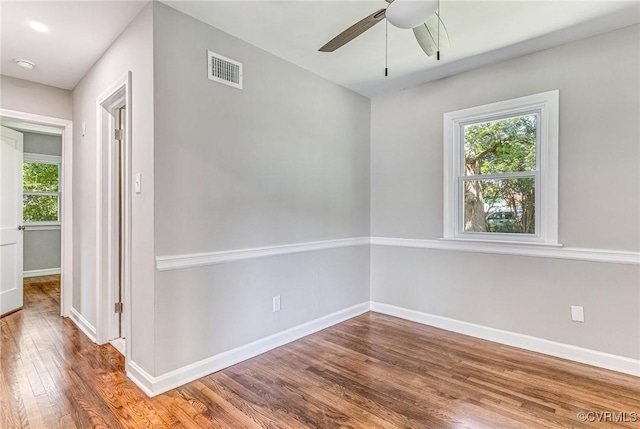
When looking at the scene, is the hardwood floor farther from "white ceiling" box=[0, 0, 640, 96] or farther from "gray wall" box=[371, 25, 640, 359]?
"white ceiling" box=[0, 0, 640, 96]

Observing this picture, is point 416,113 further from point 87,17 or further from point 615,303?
point 87,17

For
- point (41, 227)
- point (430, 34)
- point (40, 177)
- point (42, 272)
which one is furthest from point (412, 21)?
point (42, 272)

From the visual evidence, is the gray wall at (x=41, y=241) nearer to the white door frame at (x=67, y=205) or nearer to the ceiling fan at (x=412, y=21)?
the white door frame at (x=67, y=205)

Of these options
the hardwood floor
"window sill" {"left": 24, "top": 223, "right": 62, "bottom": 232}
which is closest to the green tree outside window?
"window sill" {"left": 24, "top": 223, "right": 62, "bottom": 232}

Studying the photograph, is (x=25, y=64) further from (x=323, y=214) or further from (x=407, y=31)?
(x=407, y=31)

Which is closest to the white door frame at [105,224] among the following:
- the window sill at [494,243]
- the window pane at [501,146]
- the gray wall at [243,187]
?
the gray wall at [243,187]

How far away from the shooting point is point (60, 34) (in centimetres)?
246

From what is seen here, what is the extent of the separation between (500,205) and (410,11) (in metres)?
2.28

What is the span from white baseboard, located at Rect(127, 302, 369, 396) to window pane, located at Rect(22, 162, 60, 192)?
17.3ft

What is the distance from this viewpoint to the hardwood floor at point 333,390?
1863mm

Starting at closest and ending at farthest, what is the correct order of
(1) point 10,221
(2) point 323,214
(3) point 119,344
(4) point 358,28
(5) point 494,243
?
(4) point 358,28 < (3) point 119,344 < (5) point 494,243 < (2) point 323,214 < (1) point 10,221

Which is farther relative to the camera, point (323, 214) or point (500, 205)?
point (323, 214)

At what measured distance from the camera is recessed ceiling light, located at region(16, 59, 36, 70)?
113 inches

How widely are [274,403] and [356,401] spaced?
53cm
